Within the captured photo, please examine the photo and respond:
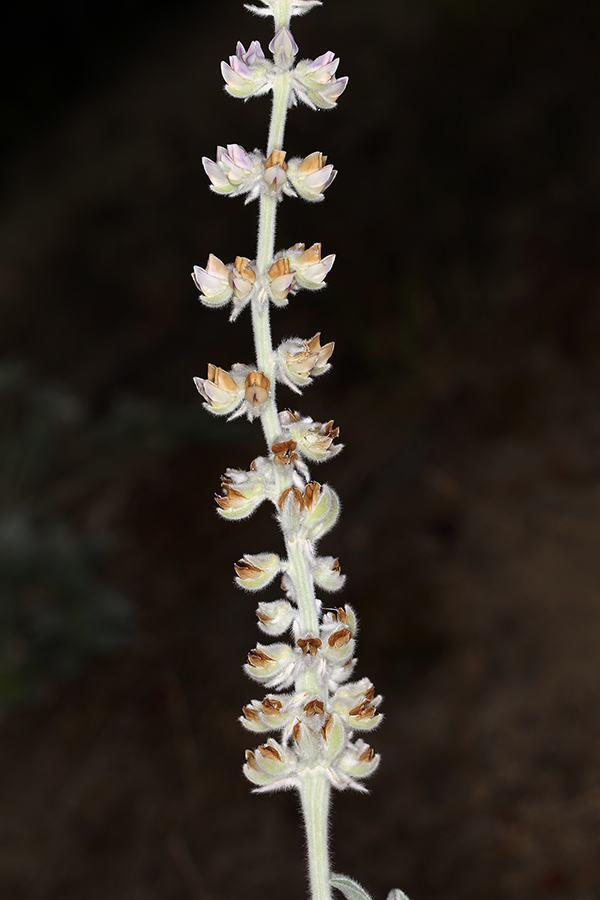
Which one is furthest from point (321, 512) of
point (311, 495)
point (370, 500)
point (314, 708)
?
point (370, 500)

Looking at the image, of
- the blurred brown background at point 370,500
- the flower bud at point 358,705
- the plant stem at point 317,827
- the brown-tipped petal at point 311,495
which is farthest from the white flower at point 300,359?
the blurred brown background at point 370,500

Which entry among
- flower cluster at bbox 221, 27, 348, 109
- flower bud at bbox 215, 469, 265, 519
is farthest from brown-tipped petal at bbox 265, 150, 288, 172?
flower bud at bbox 215, 469, 265, 519

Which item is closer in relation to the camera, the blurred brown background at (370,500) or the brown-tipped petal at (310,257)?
the brown-tipped petal at (310,257)

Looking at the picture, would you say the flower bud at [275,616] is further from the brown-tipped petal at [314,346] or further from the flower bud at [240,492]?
the brown-tipped petal at [314,346]

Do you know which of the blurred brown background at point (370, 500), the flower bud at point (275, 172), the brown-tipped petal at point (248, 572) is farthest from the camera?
the blurred brown background at point (370, 500)

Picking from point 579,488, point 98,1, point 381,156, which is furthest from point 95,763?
point 98,1

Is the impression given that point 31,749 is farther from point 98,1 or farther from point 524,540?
point 98,1

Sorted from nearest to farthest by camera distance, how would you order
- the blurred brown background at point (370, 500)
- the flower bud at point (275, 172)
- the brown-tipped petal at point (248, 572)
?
the flower bud at point (275, 172) < the brown-tipped petal at point (248, 572) < the blurred brown background at point (370, 500)

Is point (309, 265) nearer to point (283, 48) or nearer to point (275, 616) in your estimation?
point (283, 48)
